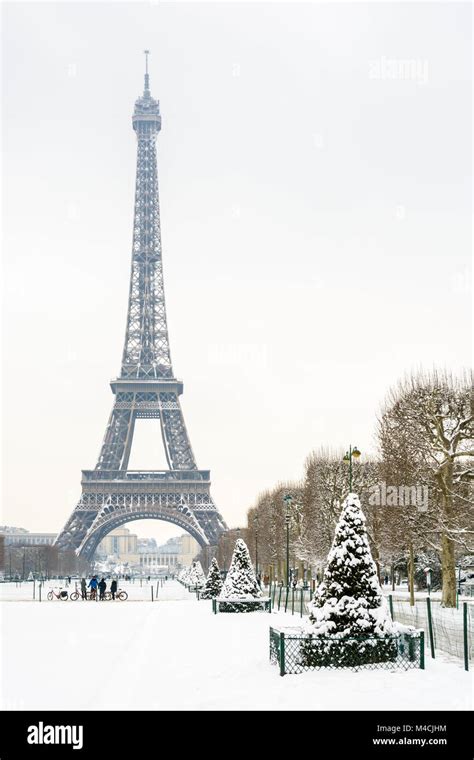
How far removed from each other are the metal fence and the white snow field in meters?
0.76

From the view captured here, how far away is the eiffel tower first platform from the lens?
369 feet

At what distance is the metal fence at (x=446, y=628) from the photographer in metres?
19.9

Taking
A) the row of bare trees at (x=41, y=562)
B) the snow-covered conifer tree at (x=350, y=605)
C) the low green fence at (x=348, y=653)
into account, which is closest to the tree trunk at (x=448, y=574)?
the snow-covered conifer tree at (x=350, y=605)

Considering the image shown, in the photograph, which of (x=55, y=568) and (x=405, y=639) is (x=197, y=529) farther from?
(x=405, y=639)

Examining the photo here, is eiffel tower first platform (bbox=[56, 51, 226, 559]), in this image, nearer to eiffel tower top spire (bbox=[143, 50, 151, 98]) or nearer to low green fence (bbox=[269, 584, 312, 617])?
eiffel tower top spire (bbox=[143, 50, 151, 98])

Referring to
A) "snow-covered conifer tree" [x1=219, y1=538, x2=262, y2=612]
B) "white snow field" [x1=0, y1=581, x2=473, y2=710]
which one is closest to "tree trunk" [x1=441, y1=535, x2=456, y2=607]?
"snow-covered conifer tree" [x1=219, y1=538, x2=262, y2=612]

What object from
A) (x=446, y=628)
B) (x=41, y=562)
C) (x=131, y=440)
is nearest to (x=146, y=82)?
(x=131, y=440)

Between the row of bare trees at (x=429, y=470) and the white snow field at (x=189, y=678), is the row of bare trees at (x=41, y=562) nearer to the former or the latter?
the row of bare trees at (x=429, y=470)

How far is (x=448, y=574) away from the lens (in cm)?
3875

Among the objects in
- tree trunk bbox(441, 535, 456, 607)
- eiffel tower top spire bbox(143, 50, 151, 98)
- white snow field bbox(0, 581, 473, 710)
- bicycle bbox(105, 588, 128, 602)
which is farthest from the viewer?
eiffel tower top spire bbox(143, 50, 151, 98)

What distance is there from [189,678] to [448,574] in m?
23.4
